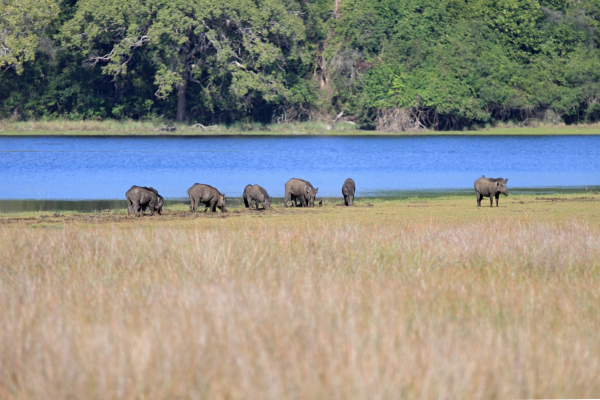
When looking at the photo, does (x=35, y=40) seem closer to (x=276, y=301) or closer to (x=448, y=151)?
(x=448, y=151)

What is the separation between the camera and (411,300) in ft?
27.4

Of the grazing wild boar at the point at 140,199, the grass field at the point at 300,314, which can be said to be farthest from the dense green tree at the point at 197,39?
the grass field at the point at 300,314

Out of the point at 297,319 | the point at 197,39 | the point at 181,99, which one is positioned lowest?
the point at 297,319

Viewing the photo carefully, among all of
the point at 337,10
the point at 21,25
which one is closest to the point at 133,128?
the point at 21,25

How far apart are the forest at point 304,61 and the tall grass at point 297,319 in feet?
179

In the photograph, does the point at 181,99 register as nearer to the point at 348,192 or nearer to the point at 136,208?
the point at 348,192

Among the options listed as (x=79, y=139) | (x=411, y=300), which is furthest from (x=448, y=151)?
(x=411, y=300)

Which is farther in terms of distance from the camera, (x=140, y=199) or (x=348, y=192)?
(x=348, y=192)

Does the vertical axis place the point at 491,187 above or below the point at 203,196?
above

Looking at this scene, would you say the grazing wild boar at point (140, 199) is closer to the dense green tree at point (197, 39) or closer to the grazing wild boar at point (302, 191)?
the grazing wild boar at point (302, 191)

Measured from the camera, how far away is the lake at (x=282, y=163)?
109 feet

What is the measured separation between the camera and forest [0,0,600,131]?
218 ft

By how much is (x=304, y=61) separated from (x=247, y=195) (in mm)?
51092

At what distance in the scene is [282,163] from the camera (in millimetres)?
45531
